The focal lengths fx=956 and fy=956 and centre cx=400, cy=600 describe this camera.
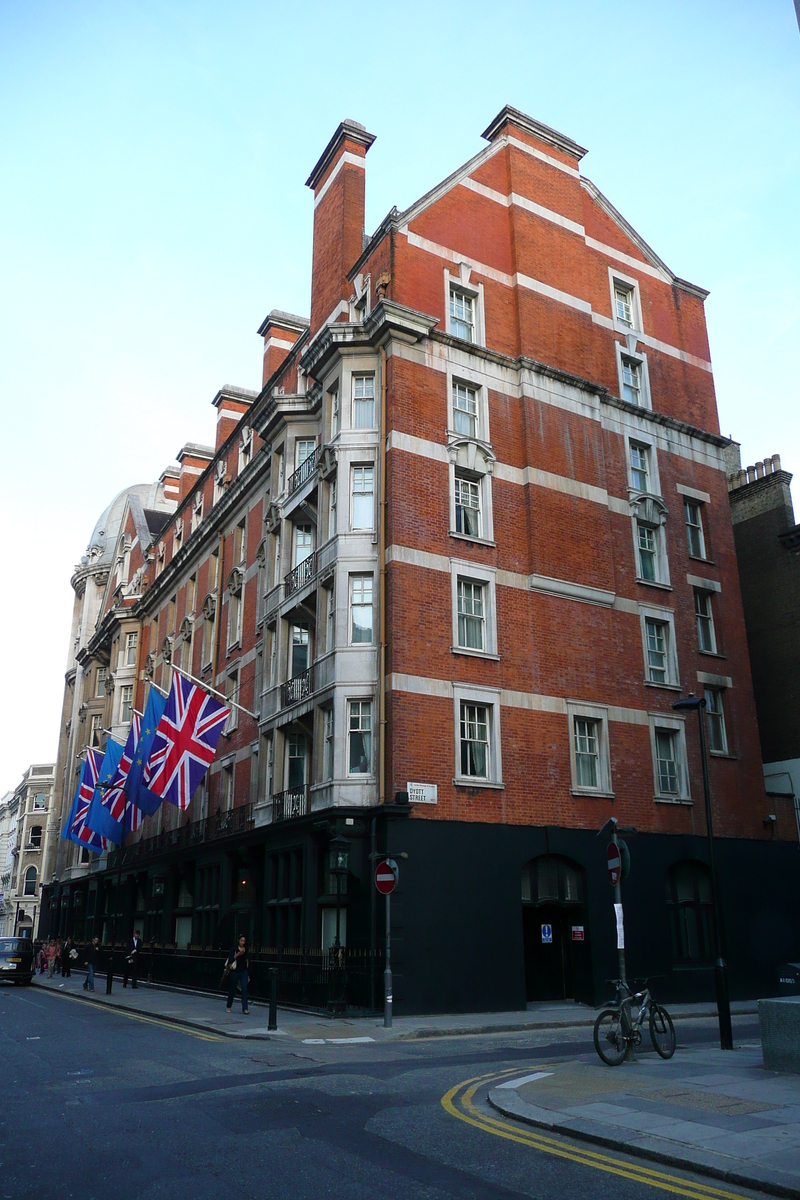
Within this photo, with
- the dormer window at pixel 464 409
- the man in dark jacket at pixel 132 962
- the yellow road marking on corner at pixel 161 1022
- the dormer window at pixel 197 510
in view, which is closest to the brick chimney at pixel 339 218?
the dormer window at pixel 464 409

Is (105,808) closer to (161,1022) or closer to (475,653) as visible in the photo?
(161,1022)

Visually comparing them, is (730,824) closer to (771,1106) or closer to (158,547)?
(771,1106)

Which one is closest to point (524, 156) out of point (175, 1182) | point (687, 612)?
point (687, 612)

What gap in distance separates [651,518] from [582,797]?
10.2 metres

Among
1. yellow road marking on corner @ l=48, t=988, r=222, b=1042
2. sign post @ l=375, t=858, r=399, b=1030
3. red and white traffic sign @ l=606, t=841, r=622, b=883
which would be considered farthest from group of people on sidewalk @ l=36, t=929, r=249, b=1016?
red and white traffic sign @ l=606, t=841, r=622, b=883

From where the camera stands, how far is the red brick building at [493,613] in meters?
24.3

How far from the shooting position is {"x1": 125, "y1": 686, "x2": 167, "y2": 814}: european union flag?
1316 inches

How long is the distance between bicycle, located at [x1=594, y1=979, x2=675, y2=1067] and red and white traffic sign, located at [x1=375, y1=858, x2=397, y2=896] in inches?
284

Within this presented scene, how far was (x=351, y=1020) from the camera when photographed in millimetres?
21047

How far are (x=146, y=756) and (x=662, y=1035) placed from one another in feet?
78.8

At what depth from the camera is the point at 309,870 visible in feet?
82.4

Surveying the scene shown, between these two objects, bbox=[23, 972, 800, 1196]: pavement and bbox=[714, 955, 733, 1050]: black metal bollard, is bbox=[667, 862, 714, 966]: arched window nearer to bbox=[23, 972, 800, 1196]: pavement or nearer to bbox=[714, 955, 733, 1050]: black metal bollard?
bbox=[23, 972, 800, 1196]: pavement

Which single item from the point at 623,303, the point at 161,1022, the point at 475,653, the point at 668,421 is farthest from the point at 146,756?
the point at 623,303

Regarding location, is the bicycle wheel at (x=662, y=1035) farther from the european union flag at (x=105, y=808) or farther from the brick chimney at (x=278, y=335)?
the brick chimney at (x=278, y=335)
